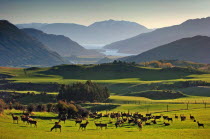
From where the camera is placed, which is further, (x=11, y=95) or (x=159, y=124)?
(x=11, y=95)

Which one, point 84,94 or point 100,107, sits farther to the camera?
point 84,94

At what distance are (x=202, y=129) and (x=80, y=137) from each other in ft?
67.1

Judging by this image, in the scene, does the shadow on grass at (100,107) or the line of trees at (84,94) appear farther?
the line of trees at (84,94)

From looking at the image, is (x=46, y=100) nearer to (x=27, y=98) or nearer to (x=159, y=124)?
(x=27, y=98)

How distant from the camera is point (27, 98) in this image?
13975 cm

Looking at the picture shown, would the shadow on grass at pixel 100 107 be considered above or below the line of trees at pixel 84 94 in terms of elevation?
below

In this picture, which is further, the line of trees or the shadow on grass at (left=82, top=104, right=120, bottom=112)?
the line of trees

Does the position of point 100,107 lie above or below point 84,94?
below

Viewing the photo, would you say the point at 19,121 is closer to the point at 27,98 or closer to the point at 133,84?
the point at 27,98

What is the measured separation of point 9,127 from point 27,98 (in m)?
94.6

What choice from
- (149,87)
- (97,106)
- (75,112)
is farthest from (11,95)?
(75,112)

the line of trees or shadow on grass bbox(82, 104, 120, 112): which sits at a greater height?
the line of trees

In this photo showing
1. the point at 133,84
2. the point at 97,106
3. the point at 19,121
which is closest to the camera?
the point at 19,121

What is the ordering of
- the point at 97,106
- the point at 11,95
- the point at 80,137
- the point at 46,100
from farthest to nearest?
the point at 11,95 < the point at 46,100 < the point at 97,106 < the point at 80,137
